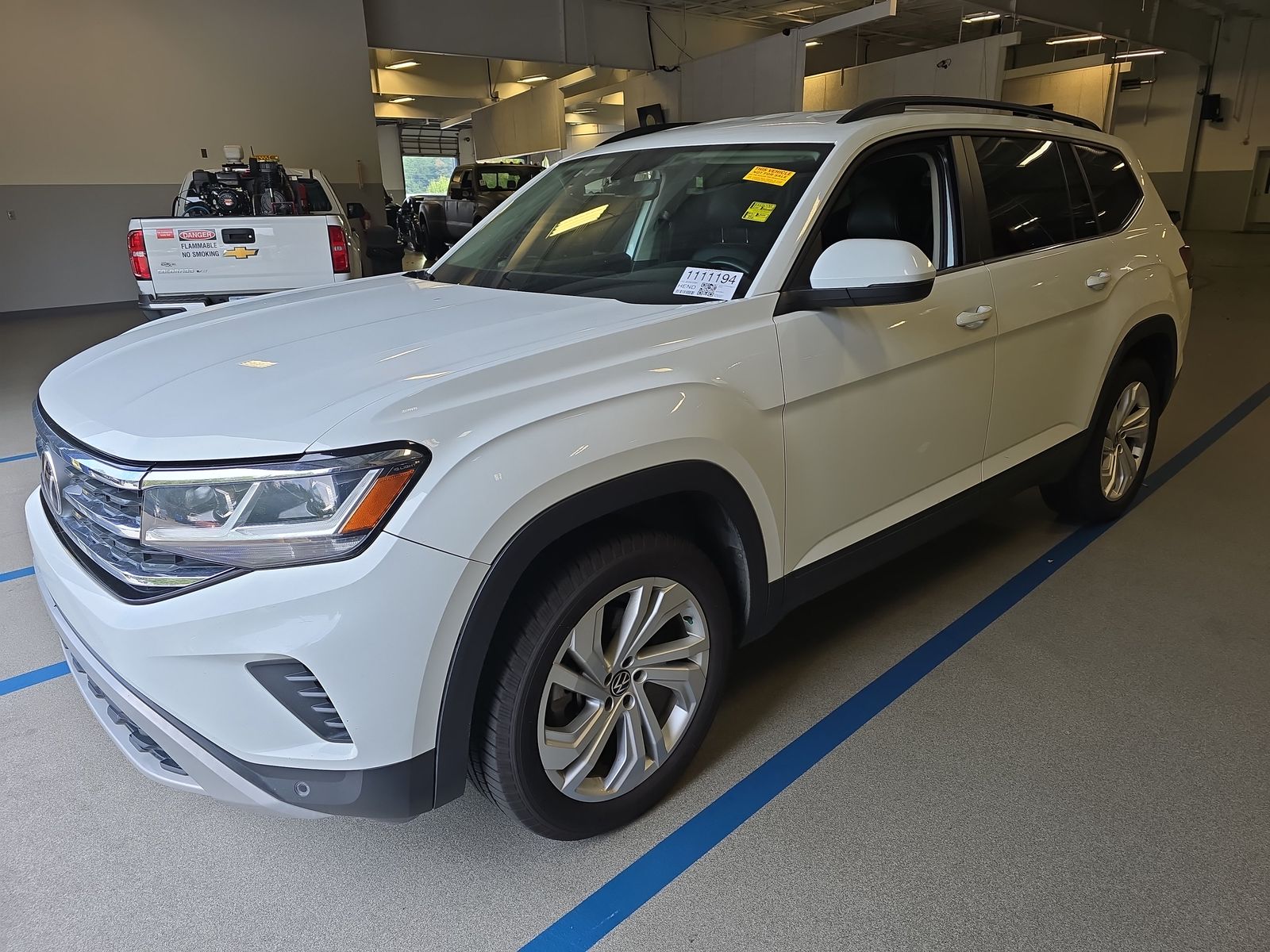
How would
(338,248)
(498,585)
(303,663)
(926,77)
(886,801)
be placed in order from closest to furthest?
1. (303,663)
2. (498,585)
3. (886,801)
4. (338,248)
5. (926,77)

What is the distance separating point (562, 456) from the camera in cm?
168

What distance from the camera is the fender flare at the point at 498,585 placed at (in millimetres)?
1598

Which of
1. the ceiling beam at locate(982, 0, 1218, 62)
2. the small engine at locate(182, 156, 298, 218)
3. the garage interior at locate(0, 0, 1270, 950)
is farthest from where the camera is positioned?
Result: the ceiling beam at locate(982, 0, 1218, 62)

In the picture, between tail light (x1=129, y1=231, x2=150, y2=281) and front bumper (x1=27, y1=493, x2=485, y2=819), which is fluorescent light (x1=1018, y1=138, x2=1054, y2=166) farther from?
tail light (x1=129, y1=231, x2=150, y2=281)

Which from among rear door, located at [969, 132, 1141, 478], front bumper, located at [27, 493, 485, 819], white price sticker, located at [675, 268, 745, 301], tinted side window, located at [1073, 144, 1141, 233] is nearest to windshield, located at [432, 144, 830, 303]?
white price sticker, located at [675, 268, 745, 301]

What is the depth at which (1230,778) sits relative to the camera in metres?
2.27

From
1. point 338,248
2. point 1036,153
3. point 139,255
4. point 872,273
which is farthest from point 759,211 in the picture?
point 139,255

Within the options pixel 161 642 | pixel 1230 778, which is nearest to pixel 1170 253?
pixel 1230 778

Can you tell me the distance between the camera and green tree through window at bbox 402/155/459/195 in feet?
128

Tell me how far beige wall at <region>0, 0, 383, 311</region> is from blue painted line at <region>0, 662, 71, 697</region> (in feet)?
35.4

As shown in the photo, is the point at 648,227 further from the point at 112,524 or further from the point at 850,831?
the point at 850,831

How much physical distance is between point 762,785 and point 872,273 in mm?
1333

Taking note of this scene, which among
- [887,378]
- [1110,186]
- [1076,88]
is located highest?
[1076,88]

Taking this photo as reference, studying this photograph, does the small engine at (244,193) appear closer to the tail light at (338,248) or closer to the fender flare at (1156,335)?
the tail light at (338,248)
